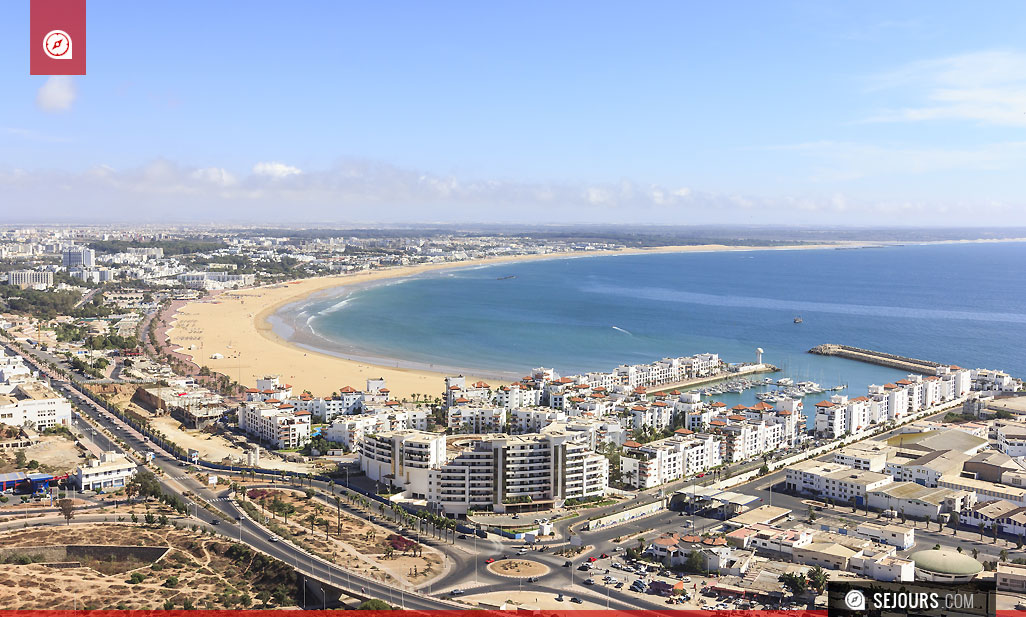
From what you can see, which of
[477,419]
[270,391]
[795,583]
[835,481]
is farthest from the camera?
[270,391]

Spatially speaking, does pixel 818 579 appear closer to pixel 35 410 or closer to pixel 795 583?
pixel 795 583

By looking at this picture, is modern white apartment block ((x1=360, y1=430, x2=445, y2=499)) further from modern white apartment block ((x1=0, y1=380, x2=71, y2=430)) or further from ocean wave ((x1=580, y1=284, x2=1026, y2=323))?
ocean wave ((x1=580, y1=284, x2=1026, y2=323))

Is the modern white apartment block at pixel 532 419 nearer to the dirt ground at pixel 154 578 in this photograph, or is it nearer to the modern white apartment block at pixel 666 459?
the modern white apartment block at pixel 666 459

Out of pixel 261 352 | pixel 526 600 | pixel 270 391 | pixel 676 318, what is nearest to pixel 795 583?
pixel 526 600

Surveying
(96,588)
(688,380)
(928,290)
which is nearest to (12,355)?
(96,588)

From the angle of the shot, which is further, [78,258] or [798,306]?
[78,258]

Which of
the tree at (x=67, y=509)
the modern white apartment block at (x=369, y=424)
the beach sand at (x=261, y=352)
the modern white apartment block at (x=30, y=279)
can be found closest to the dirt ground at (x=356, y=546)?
the tree at (x=67, y=509)

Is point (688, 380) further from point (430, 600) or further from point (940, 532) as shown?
point (430, 600)
